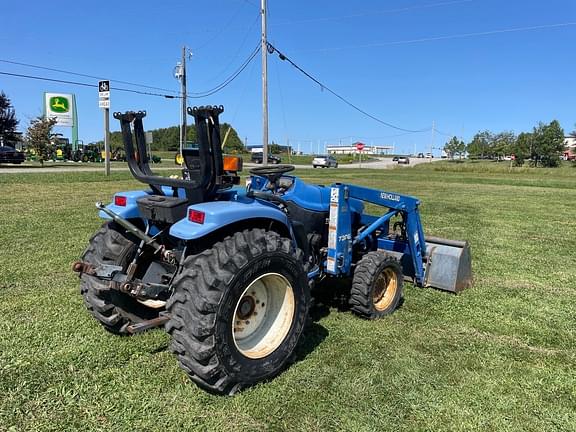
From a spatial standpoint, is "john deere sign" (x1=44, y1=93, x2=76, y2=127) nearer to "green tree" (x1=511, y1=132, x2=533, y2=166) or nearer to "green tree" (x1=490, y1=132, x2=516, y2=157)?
"green tree" (x1=511, y1=132, x2=533, y2=166)

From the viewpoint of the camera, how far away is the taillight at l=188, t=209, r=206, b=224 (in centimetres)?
288

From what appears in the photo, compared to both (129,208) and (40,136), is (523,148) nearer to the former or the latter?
(40,136)

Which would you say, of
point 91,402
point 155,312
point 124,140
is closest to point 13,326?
point 155,312

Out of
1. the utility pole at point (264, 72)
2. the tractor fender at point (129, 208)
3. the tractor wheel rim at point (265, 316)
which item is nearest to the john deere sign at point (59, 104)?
the utility pole at point (264, 72)

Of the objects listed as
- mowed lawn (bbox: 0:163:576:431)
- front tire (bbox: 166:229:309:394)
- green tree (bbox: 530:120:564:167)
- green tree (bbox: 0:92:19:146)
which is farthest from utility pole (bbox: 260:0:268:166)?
green tree (bbox: 530:120:564:167)

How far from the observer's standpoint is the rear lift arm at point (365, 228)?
414 cm

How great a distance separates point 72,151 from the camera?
3969 centimetres

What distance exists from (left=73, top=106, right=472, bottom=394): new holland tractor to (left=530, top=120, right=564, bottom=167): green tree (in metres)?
68.3

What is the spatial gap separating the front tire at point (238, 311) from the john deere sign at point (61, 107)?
39.5 meters

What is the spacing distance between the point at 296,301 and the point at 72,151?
41450 mm

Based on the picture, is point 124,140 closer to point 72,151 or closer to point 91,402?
point 91,402

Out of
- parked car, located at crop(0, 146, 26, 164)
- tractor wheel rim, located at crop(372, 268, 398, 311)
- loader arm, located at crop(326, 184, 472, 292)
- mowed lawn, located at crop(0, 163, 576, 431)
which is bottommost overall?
mowed lawn, located at crop(0, 163, 576, 431)

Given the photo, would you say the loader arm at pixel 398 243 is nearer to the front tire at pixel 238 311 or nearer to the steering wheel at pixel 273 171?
the steering wheel at pixel 273 171

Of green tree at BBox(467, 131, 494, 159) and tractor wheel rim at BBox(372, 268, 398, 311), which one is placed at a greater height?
green tree at BBox(467, 131, 494, 159)
